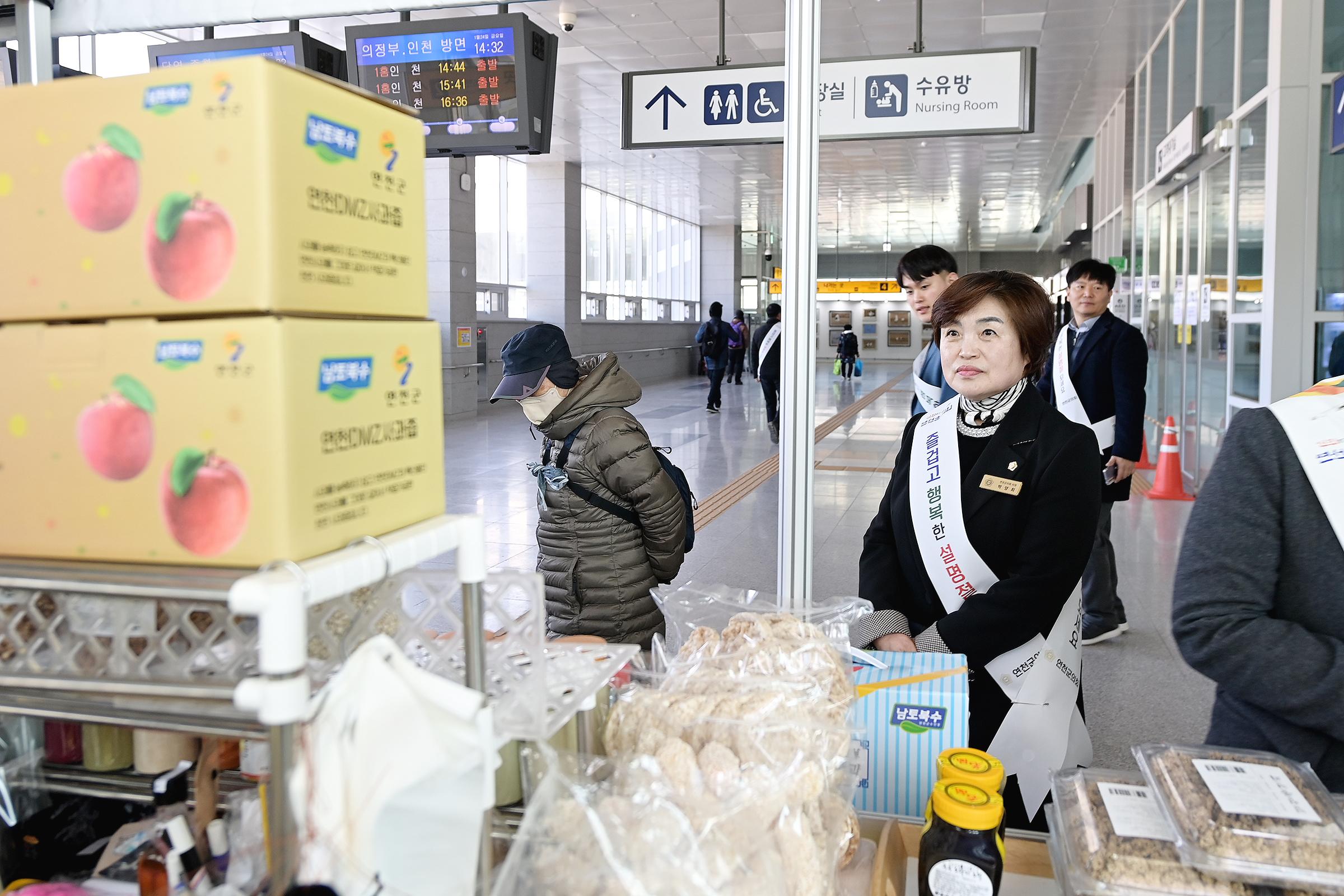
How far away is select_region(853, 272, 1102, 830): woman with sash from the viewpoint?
7.09 feet

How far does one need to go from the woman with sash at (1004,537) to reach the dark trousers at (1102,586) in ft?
8.40

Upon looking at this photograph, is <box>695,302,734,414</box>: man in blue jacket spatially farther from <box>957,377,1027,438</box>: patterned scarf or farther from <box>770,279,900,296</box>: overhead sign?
<box>770,279,900,296</box>: overhead sign

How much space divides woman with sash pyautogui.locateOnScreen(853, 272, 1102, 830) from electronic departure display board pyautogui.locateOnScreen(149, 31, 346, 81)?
4677 millimetres

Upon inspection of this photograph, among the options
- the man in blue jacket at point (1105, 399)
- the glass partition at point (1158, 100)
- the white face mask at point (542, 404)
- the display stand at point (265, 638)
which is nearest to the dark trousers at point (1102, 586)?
the man in blue jacket at point (1105, 399)

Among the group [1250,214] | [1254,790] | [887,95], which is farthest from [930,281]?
[1250,214]

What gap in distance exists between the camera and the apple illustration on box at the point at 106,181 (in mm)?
881

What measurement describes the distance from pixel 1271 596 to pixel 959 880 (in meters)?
0.71

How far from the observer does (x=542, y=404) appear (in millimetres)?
3135

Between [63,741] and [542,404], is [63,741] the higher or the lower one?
the lower one

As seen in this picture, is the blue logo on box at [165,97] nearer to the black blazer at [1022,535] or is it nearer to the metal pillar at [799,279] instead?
the metal pillar at [799,279]

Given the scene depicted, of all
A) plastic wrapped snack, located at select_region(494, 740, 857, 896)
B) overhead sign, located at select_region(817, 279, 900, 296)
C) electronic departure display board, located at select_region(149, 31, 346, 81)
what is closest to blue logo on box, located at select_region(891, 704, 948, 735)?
plastic wrapped snack, located at select_region(494, 740, 857, 896)

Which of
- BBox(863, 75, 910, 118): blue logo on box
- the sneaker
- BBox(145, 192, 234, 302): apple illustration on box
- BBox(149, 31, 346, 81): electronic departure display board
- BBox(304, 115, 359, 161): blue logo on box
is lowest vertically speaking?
the sneaker

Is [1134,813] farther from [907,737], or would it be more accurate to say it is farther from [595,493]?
[595,493]

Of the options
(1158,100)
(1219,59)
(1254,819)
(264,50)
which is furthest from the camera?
(1158,100)
